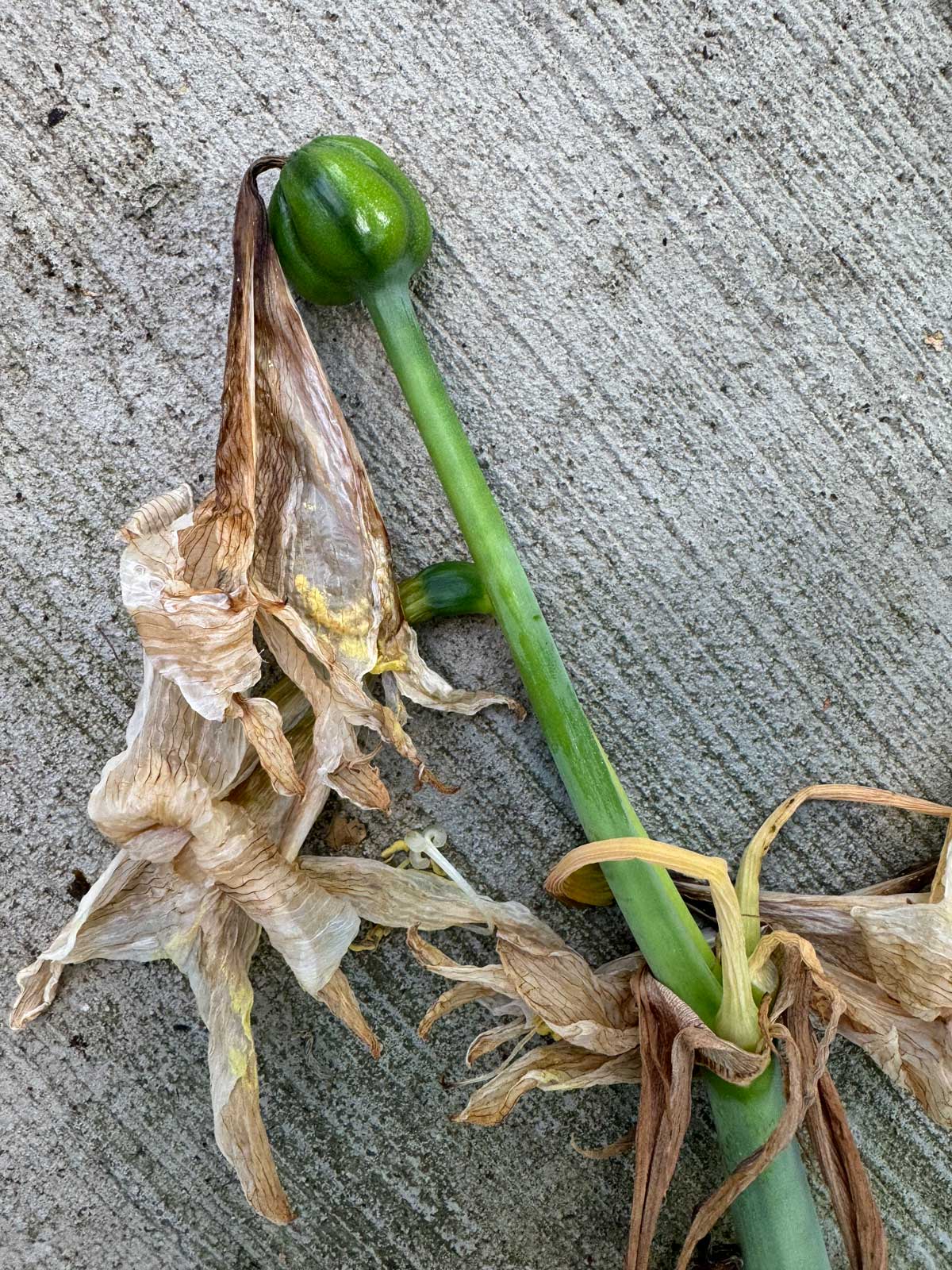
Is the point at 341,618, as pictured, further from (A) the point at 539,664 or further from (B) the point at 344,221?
(B) the point at 344,221

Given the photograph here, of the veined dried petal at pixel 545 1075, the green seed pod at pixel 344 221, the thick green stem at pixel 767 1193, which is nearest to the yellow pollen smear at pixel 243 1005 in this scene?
the veined dried petal at pixel 545 1075

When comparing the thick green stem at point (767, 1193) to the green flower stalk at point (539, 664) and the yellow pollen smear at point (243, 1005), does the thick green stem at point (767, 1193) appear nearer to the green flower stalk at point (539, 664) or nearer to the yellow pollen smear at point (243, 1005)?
the green flower stalk at point (539, 664)

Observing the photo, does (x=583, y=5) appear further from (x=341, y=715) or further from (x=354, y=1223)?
(x=354, y=1223)

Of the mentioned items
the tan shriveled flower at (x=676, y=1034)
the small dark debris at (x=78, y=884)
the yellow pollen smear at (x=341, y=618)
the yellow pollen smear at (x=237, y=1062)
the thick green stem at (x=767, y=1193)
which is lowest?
the thick green stem at (x=767, y=1193)

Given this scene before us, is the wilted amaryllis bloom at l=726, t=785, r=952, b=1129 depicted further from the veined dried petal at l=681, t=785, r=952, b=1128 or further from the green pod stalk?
the green pod stalk

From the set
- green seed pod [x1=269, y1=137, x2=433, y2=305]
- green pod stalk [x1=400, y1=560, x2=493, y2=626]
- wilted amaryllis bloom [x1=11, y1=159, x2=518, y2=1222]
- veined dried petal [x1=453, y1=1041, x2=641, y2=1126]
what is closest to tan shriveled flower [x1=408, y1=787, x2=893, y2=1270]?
veined dried petal [x1=453, y1=1041, x2=641, y2=1126]
